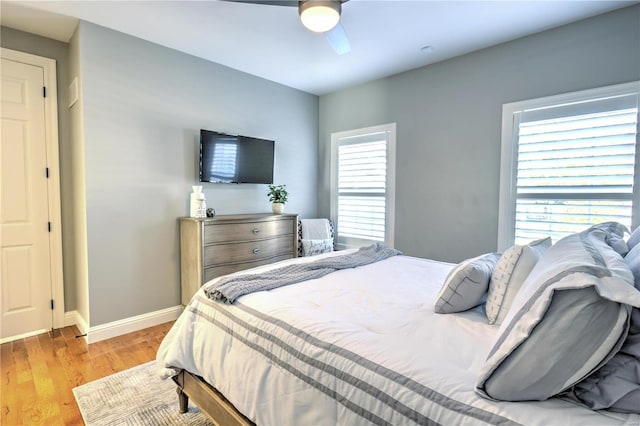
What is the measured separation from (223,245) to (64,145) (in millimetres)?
1763

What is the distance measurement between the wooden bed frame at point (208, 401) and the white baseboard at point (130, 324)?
144 centimetres

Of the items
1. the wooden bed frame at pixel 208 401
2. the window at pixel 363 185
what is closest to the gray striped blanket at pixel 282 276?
the wooden bed frame at pixel 208 401

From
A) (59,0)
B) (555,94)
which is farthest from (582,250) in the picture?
(59,0)

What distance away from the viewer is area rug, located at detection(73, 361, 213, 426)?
1834 millimetres

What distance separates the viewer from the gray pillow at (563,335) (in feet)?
2.54

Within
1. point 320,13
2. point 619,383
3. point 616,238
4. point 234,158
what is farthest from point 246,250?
point 619,383

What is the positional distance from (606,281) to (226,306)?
57.6 inches

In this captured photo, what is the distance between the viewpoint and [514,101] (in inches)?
115

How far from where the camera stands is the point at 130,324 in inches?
118

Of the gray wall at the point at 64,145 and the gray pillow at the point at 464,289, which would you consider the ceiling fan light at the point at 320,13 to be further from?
the gray wall at the point at 64,145

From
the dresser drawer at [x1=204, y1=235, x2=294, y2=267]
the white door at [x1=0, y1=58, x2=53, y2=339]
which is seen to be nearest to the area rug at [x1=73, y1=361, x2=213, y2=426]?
the dresser drawer at [x1=204, y1=235, x2=294, y2=267]

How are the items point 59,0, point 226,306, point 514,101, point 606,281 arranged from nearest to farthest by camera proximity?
1. point 606,281
2. point 226,306
3. point 59,0
4. point 514,101

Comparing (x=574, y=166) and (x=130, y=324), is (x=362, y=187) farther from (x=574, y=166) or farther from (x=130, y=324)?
(x=130, y=324)

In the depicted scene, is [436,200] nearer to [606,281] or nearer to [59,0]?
[606,281]
